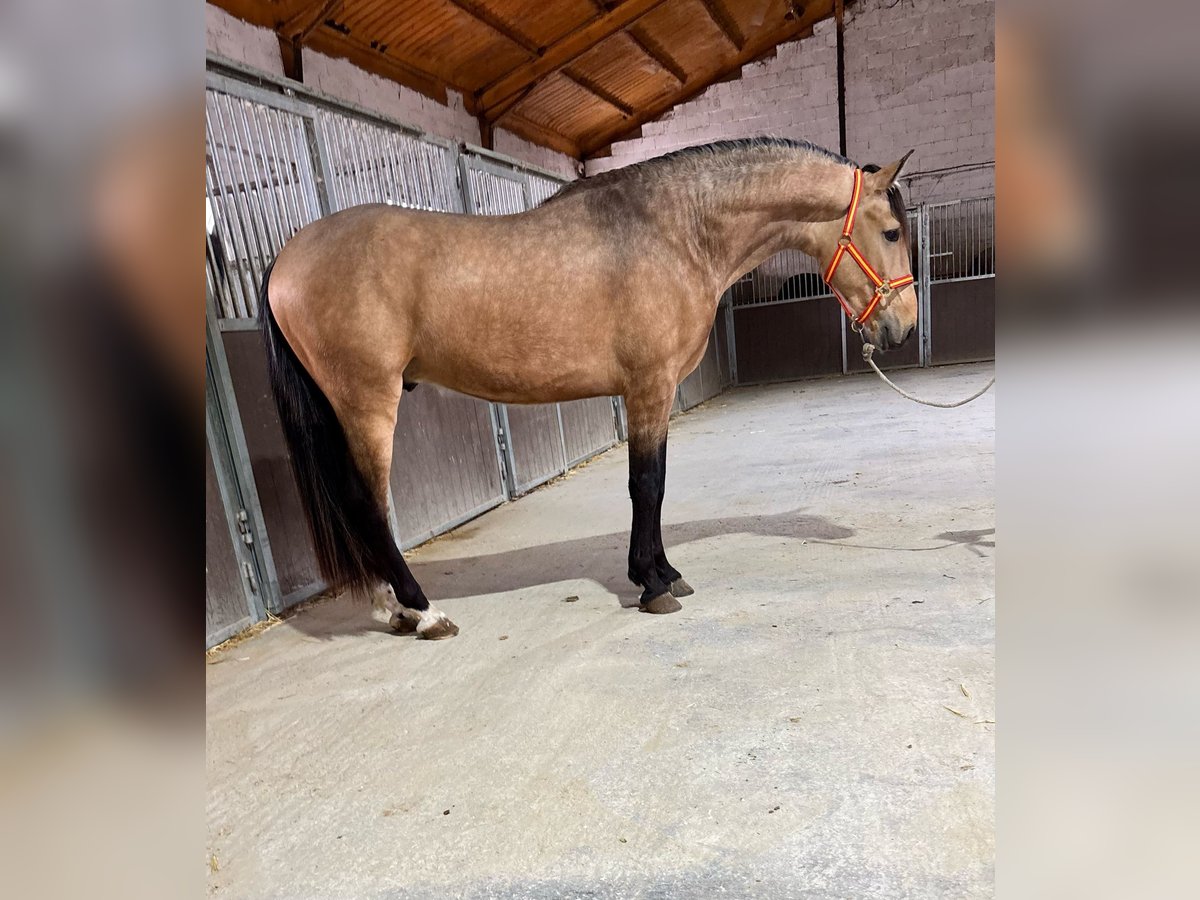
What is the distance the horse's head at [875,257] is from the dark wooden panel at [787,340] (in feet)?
26.4

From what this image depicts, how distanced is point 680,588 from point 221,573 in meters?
1.67

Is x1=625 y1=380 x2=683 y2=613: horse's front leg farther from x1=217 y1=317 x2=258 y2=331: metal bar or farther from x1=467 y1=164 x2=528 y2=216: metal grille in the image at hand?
x1=467 y1=164 x2=528 y2=216: metal grille

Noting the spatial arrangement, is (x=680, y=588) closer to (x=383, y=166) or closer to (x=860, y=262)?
Answer: (x=860, y=262)

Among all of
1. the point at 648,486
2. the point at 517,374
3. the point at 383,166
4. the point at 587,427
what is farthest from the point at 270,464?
the point at 587,427

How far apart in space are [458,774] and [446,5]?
7562 millimetres

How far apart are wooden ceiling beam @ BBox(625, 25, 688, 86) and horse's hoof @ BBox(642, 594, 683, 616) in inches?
352

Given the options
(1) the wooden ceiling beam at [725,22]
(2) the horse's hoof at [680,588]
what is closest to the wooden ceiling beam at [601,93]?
(1) the wooden ceiling beam at [725,22]

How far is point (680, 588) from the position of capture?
8.70ft

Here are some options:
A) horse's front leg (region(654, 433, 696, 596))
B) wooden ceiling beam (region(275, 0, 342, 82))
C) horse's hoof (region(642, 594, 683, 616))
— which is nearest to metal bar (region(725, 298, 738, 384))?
wooden ceiling beam (region(275, 0, 342, 82))

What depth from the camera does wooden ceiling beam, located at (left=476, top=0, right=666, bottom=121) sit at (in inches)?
342
